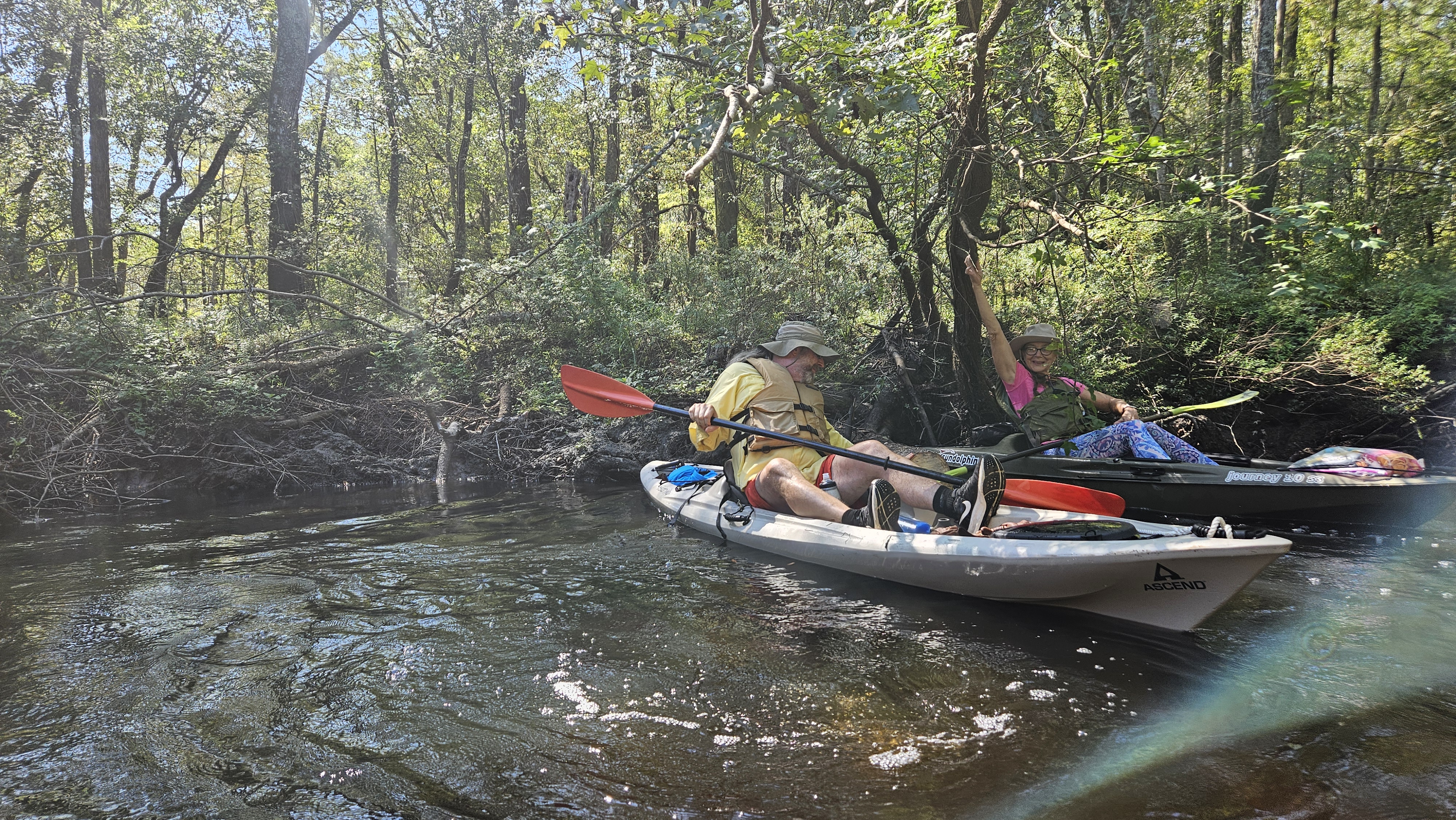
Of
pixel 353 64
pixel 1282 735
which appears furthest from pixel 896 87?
pixel 353 64

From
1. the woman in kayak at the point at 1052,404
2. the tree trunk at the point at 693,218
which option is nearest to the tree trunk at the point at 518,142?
the tree trunk at the point at 693,218

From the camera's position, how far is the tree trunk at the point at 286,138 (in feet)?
35.5

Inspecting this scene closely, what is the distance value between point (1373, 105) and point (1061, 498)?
10.4 m

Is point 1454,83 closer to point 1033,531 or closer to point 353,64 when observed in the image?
point 1033,531

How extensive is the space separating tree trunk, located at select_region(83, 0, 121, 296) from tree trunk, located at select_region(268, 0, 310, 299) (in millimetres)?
1865

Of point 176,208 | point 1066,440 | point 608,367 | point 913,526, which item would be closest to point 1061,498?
point 1066,440

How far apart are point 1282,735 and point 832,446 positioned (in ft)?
8.33

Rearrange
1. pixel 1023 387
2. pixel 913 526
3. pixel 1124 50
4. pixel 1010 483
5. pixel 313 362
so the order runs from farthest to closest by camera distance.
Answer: pixel 313 362
pixel 1124 50
pixel 1023 387
pixel 1010 483
pixel 913 526

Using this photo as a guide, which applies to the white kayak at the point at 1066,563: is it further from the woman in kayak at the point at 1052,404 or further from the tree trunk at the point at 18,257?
the tree trunk at the point at 18,257

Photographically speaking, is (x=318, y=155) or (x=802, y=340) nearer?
(x=802, y=340)

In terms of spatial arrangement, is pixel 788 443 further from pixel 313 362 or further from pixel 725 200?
pixel 725 200

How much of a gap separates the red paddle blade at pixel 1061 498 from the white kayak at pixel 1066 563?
0.05 metres

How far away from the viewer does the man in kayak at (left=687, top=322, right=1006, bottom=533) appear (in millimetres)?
4238

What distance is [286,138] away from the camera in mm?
10953
